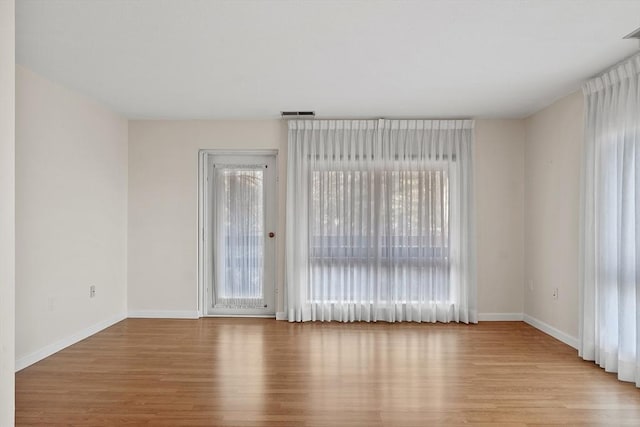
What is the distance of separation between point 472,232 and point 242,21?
3695 millimetres

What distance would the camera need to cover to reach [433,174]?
490 centimetres

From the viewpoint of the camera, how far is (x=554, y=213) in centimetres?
426

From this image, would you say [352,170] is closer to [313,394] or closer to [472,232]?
[472,232]

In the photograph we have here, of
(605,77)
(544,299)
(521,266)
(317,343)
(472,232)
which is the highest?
(605,77)

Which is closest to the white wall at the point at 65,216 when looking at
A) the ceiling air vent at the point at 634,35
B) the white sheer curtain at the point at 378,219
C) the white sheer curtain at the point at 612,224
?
the white sheer curtain at the point at 378,219

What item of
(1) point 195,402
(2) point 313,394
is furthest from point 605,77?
(1) point 195,402

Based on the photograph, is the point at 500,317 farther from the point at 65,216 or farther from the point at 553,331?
the point at 65,216

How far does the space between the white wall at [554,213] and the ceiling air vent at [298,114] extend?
275 cm

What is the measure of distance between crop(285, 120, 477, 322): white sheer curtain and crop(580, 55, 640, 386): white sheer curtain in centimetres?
150

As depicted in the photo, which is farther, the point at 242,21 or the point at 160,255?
the point at 160,255
